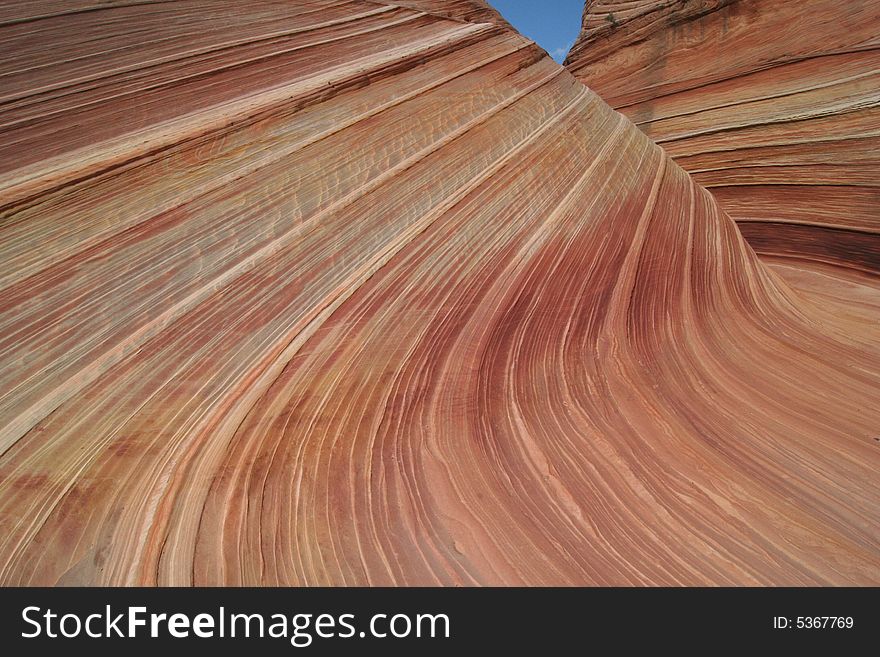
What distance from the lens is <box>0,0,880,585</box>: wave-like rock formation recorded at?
89cm

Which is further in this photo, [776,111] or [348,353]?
[776,111]

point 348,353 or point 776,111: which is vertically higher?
point 776,111

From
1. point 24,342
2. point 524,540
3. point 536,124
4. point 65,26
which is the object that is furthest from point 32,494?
point 536,124

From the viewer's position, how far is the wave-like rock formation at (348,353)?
2.93ft

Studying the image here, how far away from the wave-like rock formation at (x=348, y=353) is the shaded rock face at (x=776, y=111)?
1.33 metres

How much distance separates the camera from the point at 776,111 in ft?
10.0

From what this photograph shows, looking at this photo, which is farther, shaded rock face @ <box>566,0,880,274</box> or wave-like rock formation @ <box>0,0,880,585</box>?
shaded rock face @ <box>566,0,880,274</box>

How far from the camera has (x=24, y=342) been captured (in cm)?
100

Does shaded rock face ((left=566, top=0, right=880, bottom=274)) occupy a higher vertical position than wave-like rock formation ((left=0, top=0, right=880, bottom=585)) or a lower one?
higher

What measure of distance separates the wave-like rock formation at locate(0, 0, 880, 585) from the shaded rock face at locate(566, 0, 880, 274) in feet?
4.35

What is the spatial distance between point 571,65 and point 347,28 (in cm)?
291

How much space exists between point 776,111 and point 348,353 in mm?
2926
